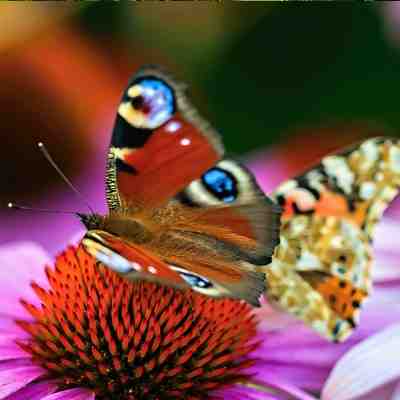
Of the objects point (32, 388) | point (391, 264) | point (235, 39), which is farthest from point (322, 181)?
point (235, 39)

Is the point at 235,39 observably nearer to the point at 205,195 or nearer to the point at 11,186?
the point at 11,186

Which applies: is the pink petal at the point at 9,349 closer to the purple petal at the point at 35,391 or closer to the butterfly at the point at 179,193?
the purple petal at the point at 35,391

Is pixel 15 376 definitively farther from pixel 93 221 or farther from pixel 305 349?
pixel 305 349

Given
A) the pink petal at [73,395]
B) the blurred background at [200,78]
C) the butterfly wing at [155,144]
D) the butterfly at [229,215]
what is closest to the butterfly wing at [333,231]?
the butterfly at [229,215]

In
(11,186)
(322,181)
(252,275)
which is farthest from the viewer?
(11,186)

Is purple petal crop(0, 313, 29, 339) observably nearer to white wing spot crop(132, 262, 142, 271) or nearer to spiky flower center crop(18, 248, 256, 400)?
spiky flower center crop(18, 248, 256, 400)

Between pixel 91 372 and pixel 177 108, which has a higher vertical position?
pixel 177 108
